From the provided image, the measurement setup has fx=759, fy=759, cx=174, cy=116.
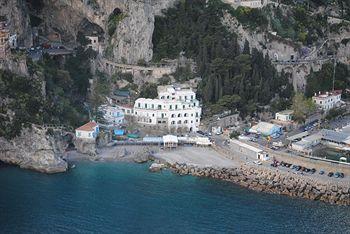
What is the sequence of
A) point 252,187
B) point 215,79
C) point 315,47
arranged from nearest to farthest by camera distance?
1. point 252,187
2. point 215,79
3. point 315,47

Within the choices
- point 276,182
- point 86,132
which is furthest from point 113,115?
point 276,182

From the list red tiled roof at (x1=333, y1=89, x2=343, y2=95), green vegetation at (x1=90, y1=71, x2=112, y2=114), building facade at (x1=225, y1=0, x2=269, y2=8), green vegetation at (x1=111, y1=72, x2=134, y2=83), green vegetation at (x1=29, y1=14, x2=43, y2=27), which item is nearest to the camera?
green vegetation at (x1=90, y1=71, x2=112, y2=114)

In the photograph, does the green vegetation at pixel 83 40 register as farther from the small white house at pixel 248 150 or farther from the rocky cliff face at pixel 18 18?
the small white house at pixel 248 150

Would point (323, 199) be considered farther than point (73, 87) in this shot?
No

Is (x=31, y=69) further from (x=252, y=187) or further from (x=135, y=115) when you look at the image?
(x=252, y=187)

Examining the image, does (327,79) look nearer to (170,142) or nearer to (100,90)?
(170,142)

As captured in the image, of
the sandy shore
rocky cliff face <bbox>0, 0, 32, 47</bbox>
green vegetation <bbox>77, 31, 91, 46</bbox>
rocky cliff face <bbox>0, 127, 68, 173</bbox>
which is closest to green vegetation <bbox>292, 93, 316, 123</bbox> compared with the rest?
the sandy shore

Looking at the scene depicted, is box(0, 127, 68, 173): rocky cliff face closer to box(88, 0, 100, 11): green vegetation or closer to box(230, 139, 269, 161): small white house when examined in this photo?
box(230, 139, 269, 161): small white house

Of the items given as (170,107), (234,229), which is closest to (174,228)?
(234,229)
